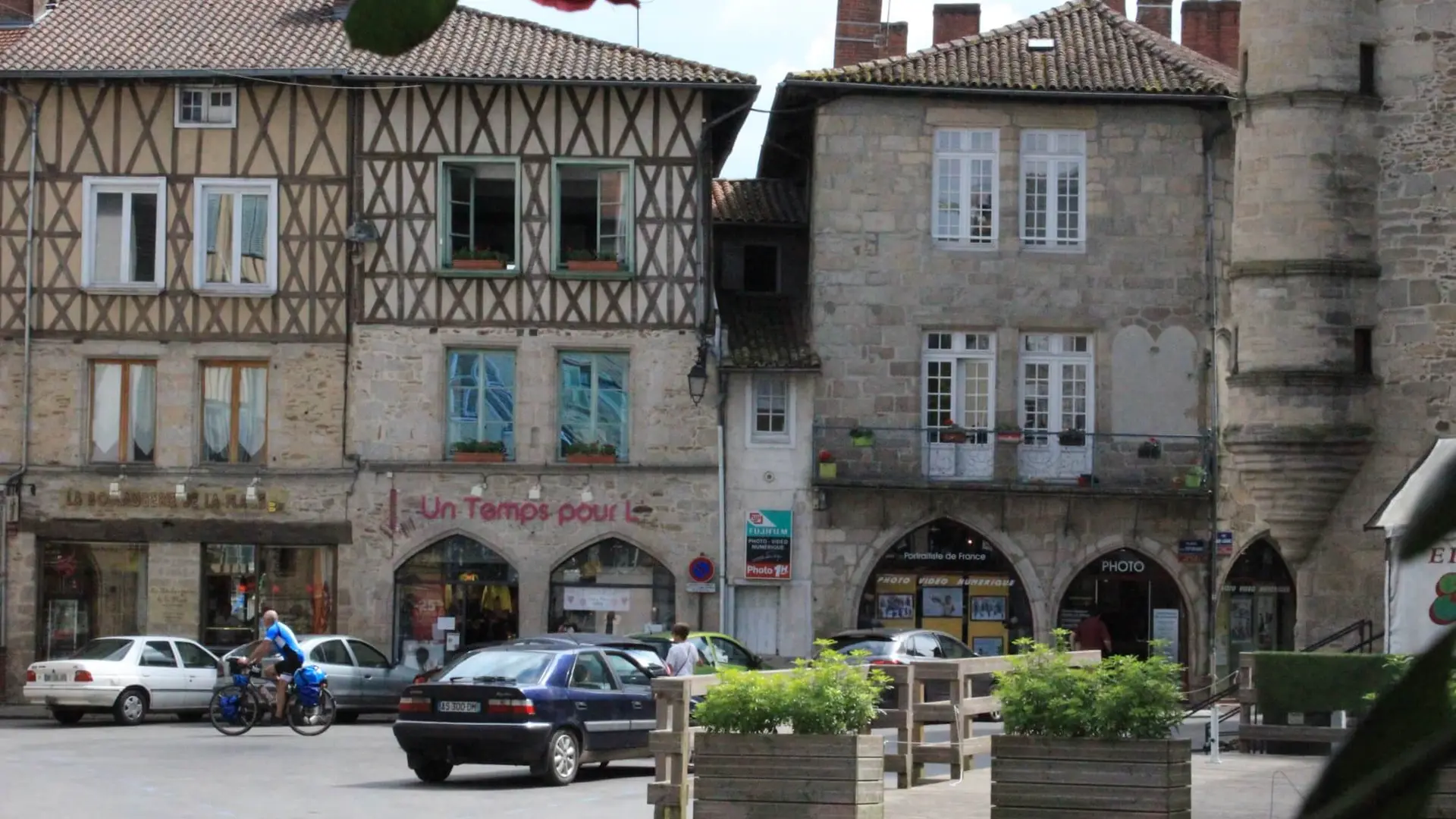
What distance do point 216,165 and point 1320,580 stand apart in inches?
663

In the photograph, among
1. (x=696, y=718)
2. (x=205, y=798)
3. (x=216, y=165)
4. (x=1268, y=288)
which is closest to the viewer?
(x=696, y=718)

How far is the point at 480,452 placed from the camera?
32344 mm

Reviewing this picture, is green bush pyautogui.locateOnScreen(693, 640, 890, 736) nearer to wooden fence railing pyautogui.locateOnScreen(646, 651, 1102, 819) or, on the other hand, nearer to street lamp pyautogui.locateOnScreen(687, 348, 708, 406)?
wooden fence railing pyautogui.locateOnScreen(646, 651, 1102, 819)

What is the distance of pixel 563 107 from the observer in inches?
1273

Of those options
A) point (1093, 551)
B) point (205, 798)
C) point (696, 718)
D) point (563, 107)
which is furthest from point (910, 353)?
point (696, 718)

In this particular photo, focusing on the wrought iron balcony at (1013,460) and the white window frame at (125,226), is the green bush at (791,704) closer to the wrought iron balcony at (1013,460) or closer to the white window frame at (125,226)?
the wrought iron balcony at (1013,460)

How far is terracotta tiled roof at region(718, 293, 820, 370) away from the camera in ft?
107

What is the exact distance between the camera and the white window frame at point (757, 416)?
3272 cm

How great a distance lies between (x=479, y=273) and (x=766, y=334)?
14.9ft

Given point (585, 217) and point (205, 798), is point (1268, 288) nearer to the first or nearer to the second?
point (585, 217)

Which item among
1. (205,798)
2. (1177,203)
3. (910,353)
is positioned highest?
(1177,203)

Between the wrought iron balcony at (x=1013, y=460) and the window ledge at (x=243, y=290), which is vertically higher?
the window ledge at (x=243, y=290)

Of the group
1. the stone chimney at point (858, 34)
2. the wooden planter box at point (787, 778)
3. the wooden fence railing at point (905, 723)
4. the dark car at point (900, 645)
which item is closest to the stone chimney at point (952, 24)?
the stone chimney at point (858, 34)

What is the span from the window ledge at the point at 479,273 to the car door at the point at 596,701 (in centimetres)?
1319
